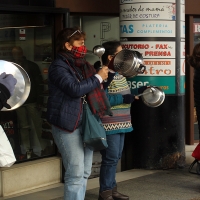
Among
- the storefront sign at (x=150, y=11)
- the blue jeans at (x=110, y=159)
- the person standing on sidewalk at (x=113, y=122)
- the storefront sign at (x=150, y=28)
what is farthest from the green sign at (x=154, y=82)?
the blue jeans at (x=110, y=159)

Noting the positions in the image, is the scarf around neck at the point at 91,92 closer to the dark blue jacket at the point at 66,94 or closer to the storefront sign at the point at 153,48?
the dark blue jacket at the point at 66,94

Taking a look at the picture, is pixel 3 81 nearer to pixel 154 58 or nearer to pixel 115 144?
pixel 115 144

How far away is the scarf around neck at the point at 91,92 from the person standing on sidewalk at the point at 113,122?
618mm

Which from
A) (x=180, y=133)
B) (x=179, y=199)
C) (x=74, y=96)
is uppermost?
(x=74, y=96)

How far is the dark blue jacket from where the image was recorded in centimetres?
464

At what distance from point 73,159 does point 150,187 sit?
201cm

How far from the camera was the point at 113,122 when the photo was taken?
5637 mm

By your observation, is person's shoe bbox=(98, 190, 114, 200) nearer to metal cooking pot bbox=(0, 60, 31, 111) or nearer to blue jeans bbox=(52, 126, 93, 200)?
blue jeans bbox=(52, 126, 93, 200)

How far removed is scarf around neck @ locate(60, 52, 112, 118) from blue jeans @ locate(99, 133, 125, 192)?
726 millimetres

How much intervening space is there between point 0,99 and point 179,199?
289 centimetres

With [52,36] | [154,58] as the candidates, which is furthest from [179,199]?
[52,36]

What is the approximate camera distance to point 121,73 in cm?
533

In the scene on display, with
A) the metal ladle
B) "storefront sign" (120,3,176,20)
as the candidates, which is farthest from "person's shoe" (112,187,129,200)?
"storefront sign" (120,3,176,20)

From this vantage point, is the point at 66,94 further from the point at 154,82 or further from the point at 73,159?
the point at 154,82
